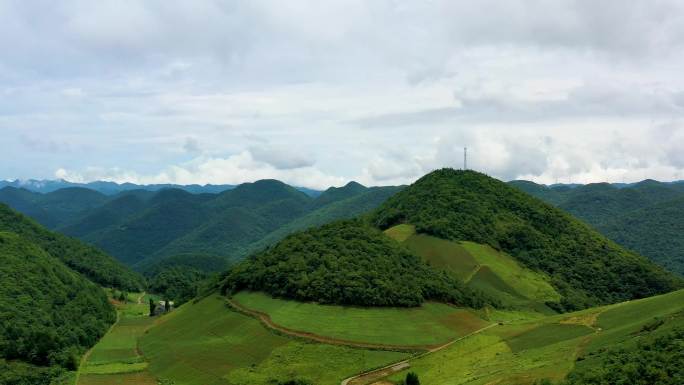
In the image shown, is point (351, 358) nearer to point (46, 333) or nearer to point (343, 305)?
point (343, 305)

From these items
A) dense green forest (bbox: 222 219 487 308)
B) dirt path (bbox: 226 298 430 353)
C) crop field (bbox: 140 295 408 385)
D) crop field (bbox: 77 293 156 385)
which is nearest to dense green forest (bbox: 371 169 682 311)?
dense green forest (bbox: 222 219 487 308)

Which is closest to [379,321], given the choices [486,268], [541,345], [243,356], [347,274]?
[347,274]

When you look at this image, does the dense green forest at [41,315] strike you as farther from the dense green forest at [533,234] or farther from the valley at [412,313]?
the dense green forest at [533,234]

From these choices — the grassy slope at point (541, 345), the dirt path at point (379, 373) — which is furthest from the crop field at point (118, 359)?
the grassy slope at point (541, 345)

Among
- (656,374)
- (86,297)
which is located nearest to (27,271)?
(86,297)

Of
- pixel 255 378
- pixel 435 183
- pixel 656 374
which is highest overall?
pixel 435 183
